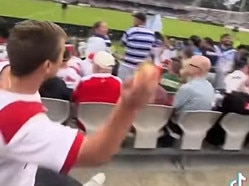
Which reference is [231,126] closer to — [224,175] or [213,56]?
[224,175]

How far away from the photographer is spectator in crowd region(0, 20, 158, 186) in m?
1.20

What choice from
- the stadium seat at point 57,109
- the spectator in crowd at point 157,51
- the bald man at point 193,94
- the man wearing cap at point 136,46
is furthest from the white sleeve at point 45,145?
the spectator in crowd at point 157,51

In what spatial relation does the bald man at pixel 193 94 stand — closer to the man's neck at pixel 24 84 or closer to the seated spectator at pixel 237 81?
the seated spectator at pixel 237 81

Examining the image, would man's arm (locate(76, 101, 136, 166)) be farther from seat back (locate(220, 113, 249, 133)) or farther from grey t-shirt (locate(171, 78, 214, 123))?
seat back (locate(220, 113, 249, 133))

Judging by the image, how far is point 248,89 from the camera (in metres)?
4.98

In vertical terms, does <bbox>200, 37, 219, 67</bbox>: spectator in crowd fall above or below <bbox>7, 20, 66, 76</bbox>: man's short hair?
below

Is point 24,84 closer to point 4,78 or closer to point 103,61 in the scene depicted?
point 4,78

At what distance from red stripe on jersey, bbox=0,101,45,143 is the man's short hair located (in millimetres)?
89

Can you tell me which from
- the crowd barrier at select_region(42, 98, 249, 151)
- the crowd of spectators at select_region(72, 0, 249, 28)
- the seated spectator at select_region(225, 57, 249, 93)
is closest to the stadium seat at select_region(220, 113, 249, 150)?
the crowd barrier at select_region(42, 98, 249, 151)

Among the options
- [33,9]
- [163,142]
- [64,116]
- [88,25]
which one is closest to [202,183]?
[163,142]

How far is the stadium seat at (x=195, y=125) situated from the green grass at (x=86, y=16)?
8.75m

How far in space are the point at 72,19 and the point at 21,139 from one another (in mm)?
12062

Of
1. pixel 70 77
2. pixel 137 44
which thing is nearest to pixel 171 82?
pixel 70 77

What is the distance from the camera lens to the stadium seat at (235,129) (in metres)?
4.01
